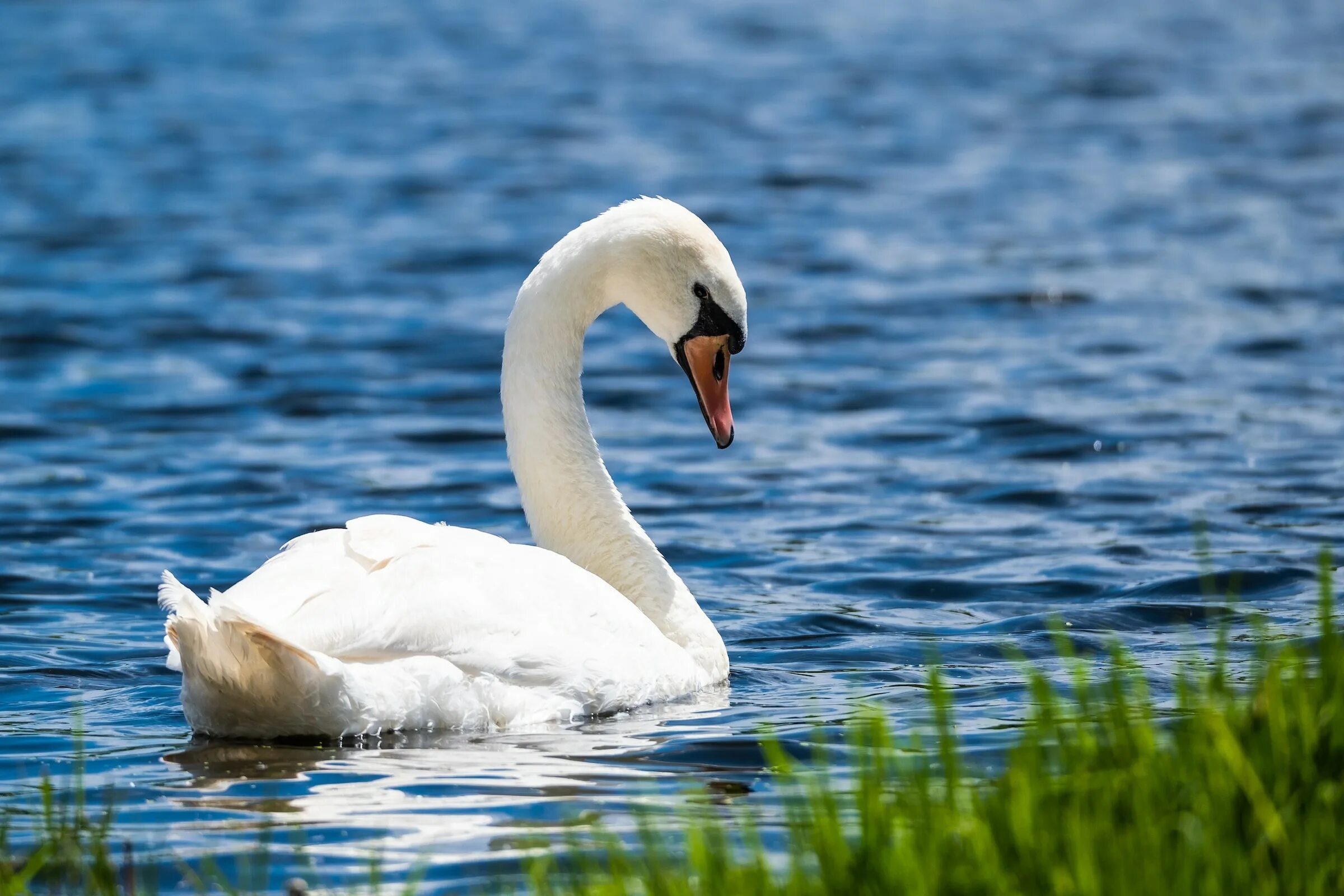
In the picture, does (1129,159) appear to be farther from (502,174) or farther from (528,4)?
(528,4)

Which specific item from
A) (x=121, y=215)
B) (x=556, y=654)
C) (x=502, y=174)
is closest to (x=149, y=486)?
(x=556, y=654)

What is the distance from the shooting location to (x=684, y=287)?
24.4 ft

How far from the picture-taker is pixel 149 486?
11141 mm

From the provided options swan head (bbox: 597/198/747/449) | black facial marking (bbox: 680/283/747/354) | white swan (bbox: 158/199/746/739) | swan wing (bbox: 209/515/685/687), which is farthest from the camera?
black facial marking (bbox: 680/283/747/354)

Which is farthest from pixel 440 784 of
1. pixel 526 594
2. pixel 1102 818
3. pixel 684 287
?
pixel 684 287

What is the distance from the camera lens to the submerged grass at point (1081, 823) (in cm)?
371

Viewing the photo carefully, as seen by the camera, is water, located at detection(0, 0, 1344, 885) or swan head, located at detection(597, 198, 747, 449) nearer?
water, located at detection(0, 0, 1344, 885)

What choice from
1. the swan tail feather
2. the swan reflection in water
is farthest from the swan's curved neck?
the swan tail feather

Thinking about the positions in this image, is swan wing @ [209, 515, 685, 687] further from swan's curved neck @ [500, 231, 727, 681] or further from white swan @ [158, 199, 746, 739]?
swan's curved neck @ [500, 231, 727, 681]

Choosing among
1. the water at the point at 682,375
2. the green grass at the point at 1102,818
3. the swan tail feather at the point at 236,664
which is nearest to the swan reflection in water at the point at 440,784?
the water at the point at 682,375

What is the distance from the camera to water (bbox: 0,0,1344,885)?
264 inches

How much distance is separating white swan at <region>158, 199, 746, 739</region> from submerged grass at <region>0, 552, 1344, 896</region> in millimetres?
1381

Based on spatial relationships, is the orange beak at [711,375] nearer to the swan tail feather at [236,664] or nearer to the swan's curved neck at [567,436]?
the swan's curved neck at [567,436]

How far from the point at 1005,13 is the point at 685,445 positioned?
24099 millimetres
